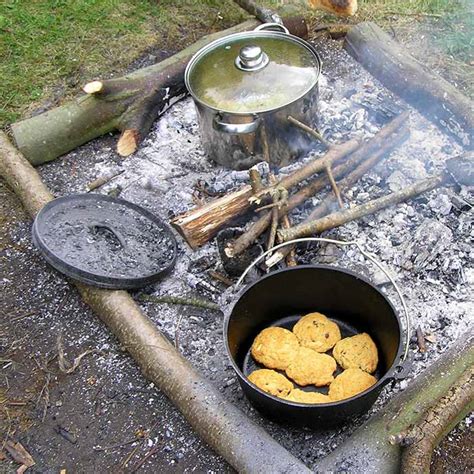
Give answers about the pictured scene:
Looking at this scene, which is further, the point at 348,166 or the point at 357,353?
the point at 348,166

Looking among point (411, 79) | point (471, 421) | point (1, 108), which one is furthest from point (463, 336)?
point (1, 108)

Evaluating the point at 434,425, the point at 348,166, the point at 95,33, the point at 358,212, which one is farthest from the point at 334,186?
the point at 95,33

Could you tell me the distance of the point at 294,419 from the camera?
7.54 feet

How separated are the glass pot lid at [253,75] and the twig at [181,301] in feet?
3.47

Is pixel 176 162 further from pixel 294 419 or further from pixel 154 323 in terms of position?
pixel 294 419

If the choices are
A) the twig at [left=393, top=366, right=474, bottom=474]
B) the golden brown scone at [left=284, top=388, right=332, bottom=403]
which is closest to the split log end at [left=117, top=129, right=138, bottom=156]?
the golden brown scone at [left=284, top=388, right=332, bottom=403]

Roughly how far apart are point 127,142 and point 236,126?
106cm

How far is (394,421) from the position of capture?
7.63 feet

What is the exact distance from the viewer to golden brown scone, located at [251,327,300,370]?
8.64 ft

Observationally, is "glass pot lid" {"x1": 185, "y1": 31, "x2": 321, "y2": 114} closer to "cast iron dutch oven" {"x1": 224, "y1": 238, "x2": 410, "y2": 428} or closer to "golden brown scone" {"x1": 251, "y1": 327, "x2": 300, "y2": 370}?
"cast iron dutch oven" {"x1": 224, "y1": 238, "x2": 410, "y2": 428}

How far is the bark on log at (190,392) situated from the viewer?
7.47ft

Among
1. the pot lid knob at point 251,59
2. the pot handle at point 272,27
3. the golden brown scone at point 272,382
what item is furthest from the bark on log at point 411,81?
the golden brown scone at point 272,382

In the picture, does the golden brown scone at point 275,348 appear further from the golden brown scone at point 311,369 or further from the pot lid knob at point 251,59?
the pot lid knob at point 251,59

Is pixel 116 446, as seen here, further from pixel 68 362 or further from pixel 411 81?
pixel 411 81
